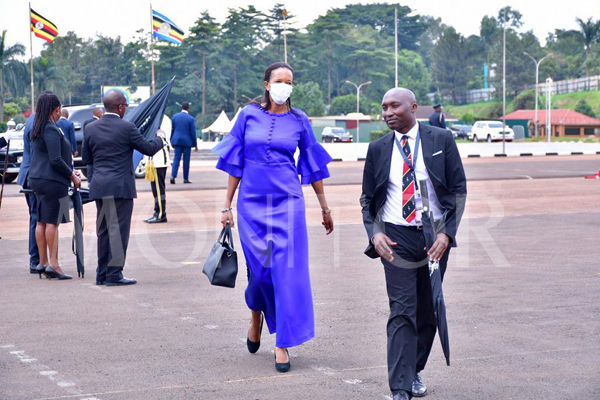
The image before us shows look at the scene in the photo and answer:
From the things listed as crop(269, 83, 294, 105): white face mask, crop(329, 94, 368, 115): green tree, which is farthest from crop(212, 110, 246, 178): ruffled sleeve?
crop(329, 94, 368, 115): green tree

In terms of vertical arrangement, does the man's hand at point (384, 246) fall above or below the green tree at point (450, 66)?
below

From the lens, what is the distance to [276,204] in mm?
6016

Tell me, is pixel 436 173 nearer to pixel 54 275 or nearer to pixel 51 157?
pixel 51 157

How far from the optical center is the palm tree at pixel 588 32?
118 m

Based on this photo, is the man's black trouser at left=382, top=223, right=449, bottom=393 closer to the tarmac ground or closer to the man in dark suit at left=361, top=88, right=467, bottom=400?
the man in dark suit at left=361, top=88, right=467, bottom=400

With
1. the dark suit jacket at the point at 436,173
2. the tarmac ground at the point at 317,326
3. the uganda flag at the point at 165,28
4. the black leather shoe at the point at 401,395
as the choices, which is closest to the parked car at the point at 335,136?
the uganda flag at the point at 165,28

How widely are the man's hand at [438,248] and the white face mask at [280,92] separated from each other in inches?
62.1

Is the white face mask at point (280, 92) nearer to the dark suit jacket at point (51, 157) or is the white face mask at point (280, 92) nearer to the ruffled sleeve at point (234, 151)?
the ruffled sleeve at point (234, 151)

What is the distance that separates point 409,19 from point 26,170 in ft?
465

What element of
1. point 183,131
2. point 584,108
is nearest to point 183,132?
point 183,131

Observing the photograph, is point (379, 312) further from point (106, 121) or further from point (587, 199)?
point (587, 199)

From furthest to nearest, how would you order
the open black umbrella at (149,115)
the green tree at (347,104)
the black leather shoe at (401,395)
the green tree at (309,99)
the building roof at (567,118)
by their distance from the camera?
the green tree at (347,104) < the green tree at (309,99) < the building roof at (567,118) < the open black umbrella at (149,115) < the black leather shoe at (401,395)

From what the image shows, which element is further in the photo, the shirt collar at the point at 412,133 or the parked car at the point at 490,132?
the parked car at the point at 490,132

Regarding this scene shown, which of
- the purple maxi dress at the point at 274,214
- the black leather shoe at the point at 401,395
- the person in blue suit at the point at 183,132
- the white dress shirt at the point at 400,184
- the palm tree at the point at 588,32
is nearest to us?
the black leather shoe at the point at 401,395
